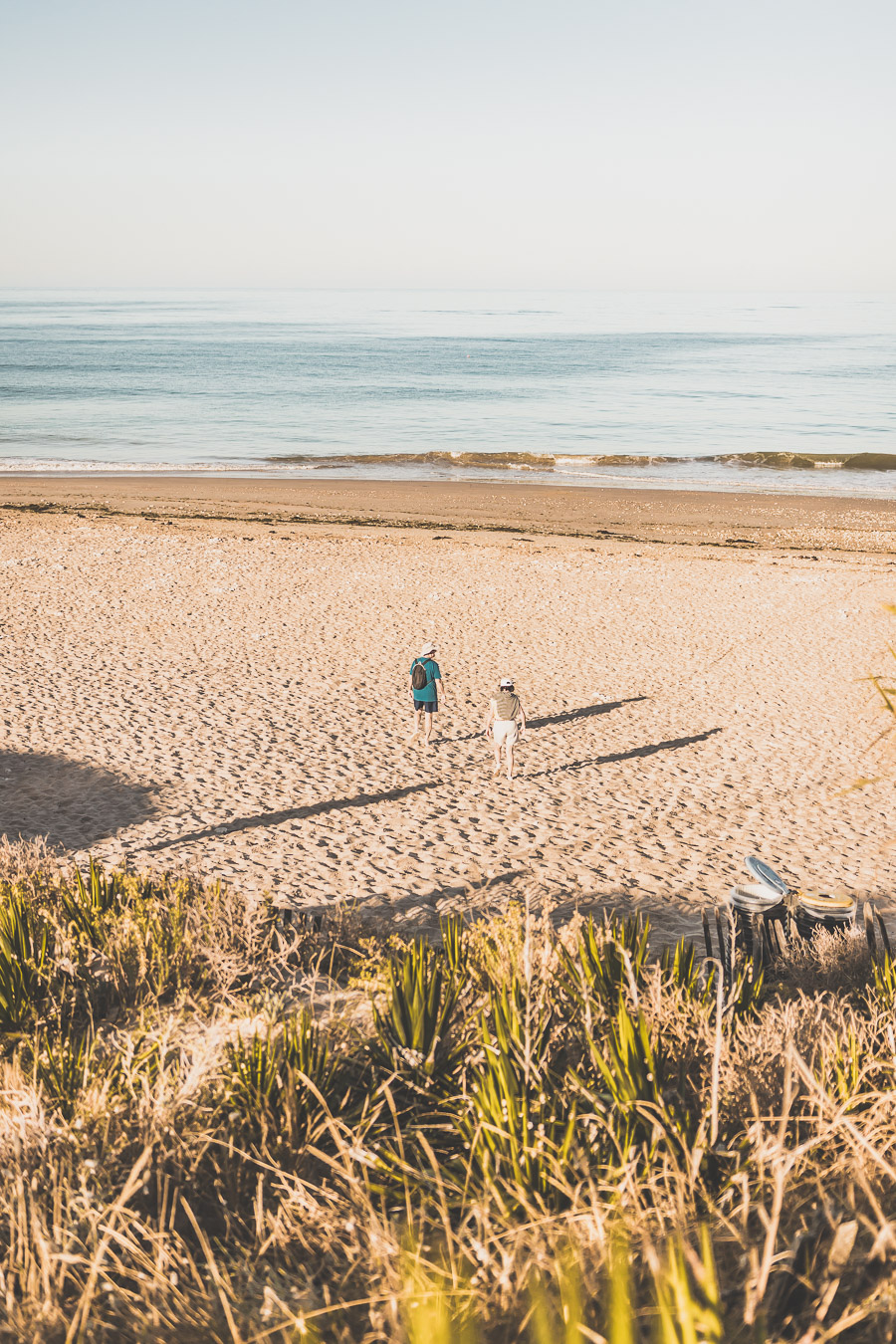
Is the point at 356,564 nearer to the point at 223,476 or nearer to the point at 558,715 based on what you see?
the point at 558,715

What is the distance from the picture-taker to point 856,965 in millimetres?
5758

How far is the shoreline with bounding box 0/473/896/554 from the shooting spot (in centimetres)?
2553

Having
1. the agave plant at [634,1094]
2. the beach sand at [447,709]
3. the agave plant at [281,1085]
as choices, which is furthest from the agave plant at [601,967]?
the beach sand at [447,709]

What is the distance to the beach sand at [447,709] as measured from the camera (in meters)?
8.50

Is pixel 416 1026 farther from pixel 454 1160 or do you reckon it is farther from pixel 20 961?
pixel 20 961

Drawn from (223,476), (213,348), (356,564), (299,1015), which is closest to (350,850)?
(299,1015)

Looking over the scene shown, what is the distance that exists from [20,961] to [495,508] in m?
25.0

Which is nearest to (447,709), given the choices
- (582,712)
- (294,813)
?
Answer: (582,712)

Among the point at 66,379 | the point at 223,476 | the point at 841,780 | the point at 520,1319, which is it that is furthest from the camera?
the point at 66,379

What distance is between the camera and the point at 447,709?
12.6 meters

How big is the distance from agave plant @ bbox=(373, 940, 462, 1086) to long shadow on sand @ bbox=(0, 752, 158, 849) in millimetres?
5154

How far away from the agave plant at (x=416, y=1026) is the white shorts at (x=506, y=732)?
5.80m

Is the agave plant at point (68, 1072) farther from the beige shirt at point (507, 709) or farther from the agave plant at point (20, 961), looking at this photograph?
the beige shirt at point (507, 709)

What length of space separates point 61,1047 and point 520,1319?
98.7 inches
